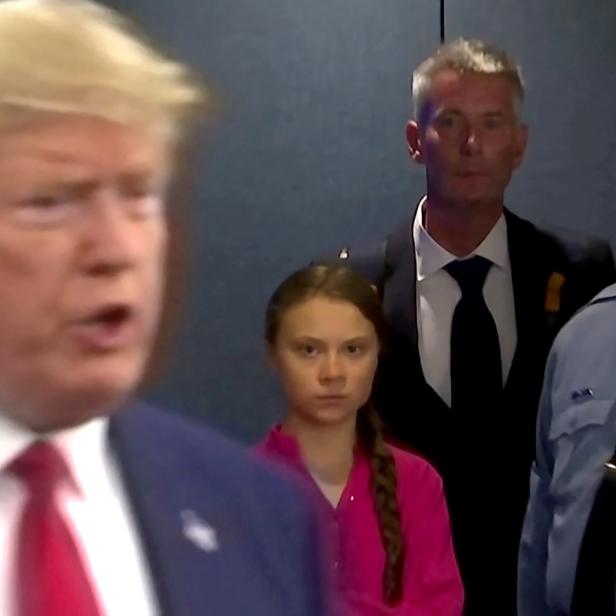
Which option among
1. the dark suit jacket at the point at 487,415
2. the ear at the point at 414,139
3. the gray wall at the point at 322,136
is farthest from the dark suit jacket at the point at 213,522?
the gray wall at the point at 322,136

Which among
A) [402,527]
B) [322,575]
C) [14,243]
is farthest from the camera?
[402,527]

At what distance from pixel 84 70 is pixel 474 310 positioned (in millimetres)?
1591

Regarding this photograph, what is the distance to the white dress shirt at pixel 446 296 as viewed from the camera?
2.28 meters

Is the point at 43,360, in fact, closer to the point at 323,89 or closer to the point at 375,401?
the point at 375,401

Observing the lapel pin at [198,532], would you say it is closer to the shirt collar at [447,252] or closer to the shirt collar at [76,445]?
the shirt collar at [76,445]

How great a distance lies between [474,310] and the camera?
7.49 ft

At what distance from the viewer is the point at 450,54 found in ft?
7.58

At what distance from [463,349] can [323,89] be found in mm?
1057

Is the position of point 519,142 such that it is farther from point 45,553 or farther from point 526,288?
point 45,553

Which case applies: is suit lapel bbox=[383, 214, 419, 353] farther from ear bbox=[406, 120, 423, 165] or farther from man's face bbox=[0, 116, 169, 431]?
man's face bbox=[0, 116, 169, 431]

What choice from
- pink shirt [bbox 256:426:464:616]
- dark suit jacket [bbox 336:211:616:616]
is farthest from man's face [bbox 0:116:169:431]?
dark suit jacket [bbox 336:211:616:616]

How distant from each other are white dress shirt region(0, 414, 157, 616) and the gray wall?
2.15 meters

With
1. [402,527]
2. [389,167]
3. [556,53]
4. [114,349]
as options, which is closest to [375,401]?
[402,527]

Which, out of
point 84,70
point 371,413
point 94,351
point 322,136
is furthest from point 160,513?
point 322,136
